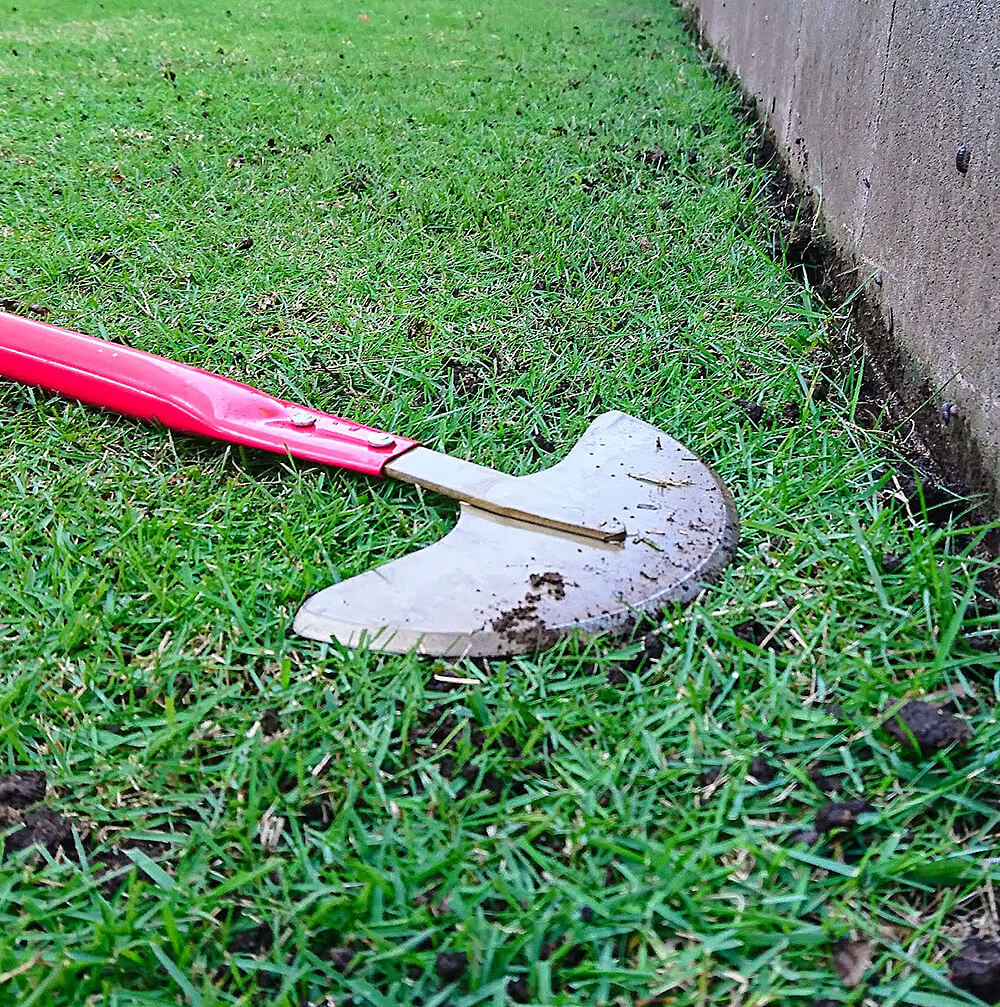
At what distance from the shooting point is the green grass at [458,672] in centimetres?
92

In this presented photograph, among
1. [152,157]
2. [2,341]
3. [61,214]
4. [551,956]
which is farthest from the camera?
[152,157]

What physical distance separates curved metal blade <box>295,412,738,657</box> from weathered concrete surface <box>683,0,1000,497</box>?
454 millimetres

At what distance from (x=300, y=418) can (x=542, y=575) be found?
0.56m

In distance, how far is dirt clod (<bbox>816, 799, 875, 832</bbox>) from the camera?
39.6 inches

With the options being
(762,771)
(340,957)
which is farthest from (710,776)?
(340,957)

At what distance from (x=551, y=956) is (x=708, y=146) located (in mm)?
3008

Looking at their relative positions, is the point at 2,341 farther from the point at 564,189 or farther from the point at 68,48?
the point at 68,48

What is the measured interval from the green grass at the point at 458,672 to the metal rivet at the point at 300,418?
3.1 inches

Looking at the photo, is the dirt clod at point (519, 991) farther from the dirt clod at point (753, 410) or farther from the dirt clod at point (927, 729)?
the dirt clod at point (753, 410)

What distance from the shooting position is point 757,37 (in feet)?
12.0

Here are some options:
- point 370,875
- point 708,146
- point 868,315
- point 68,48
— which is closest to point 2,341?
point 370,875

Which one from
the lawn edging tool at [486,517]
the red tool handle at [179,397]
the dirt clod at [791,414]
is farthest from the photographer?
the dirt clod at [791,414]

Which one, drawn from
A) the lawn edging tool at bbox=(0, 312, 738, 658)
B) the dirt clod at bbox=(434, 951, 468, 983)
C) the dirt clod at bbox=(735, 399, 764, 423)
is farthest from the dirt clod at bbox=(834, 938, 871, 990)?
the dirt clod at bbox=(735, 399, 764, 423)

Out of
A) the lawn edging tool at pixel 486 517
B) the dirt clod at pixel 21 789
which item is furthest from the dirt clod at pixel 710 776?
the dirt clod at pixel 21 789
